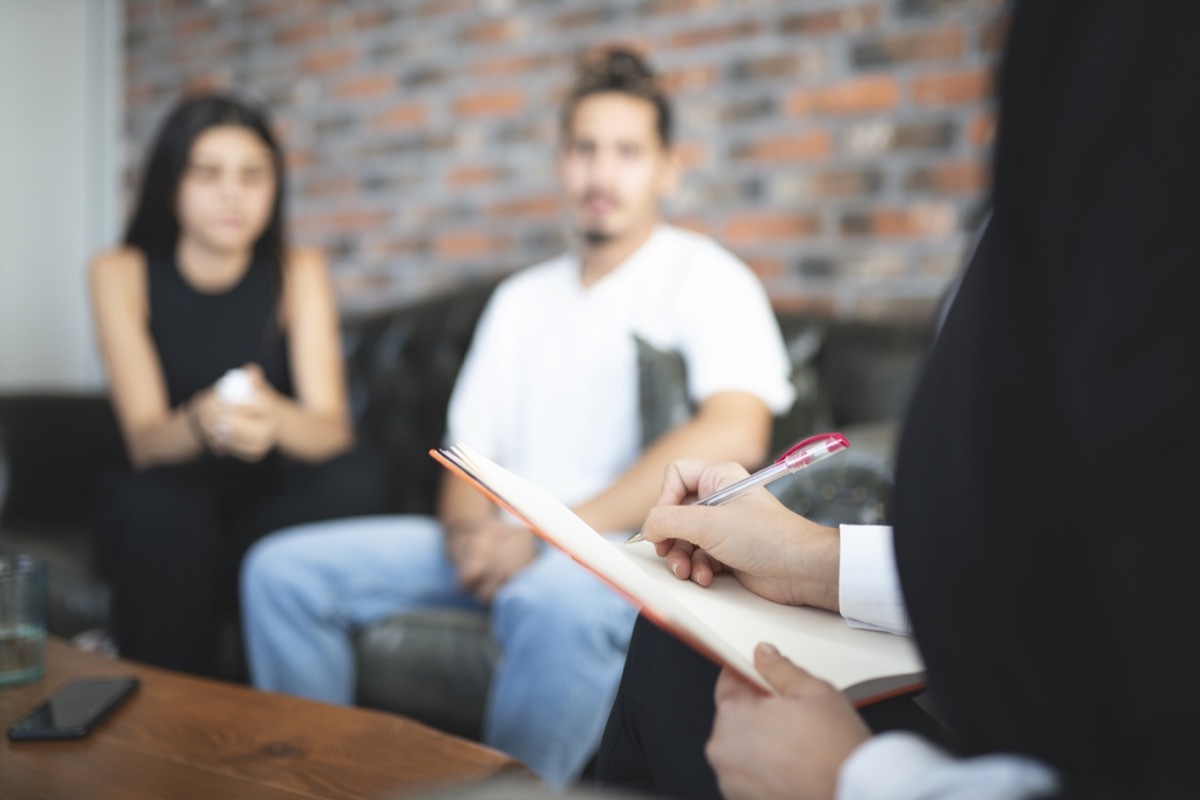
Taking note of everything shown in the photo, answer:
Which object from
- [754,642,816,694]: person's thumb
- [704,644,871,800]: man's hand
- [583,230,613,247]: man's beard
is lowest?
[704,644,871,800]: man's hand

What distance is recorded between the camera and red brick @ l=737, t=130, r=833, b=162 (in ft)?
7.35

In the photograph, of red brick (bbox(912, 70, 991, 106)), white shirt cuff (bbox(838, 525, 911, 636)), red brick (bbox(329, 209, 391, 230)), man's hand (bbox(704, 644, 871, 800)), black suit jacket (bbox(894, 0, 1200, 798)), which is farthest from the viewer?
red brick (bbox(329, 209, 391, 230))

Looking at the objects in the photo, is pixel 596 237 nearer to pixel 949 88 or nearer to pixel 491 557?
pixel 491 557

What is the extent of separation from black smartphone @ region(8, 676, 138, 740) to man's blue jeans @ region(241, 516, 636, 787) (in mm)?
576

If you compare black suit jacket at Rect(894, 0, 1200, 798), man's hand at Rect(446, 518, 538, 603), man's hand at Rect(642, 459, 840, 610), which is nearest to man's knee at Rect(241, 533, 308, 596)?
man's hand at Rect(446, 518, 538, 603)

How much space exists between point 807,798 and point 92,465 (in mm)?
2313

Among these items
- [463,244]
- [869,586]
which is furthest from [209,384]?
[869,586]

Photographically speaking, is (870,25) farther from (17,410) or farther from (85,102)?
(85,102)

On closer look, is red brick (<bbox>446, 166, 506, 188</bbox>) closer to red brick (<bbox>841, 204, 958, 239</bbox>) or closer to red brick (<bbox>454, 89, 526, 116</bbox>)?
red brick (<bbox>454, 89, 526, 116</bbox>)

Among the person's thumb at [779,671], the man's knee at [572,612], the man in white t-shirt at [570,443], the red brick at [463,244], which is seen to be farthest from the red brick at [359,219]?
the person's thumb at [779,671]

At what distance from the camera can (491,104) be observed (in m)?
2.74

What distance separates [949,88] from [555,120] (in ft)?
3.32

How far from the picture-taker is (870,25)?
2.16 metres

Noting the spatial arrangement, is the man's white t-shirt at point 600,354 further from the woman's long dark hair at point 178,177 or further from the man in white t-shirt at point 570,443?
the woman's long dark hair at point 178,177
